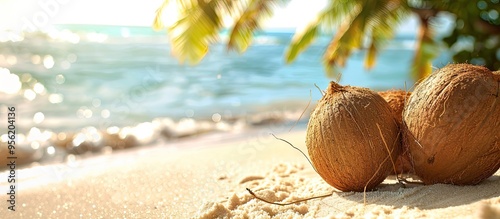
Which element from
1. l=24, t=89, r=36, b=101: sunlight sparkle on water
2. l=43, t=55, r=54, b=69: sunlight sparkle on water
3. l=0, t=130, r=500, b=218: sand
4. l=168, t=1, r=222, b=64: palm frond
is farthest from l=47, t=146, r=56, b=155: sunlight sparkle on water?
l=43, t=55, r=54, b=69: sunlight sparkle on water

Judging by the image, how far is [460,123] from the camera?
240cm

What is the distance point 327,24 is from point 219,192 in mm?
5017

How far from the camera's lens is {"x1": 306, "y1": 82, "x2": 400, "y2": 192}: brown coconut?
2.48 meters

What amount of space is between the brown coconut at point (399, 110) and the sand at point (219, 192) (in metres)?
0.12

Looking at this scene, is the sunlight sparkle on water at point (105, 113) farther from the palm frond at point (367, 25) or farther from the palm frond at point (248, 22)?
the palm frond at point (367, 25)

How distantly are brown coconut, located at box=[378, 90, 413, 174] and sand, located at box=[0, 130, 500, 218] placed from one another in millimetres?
119

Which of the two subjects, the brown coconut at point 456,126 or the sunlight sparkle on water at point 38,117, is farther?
the sunlight sparkle on water at point 38,117

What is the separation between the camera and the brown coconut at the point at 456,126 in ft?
7.88

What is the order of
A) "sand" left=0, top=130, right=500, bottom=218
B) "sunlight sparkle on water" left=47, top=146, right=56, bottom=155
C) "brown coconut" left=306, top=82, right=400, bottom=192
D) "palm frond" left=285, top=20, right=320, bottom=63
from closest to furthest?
"sand" left=0, top=130, right=500, bottom=218 → "brown coconut" left=306, top=82, right=400, bottom=192 → "sunlight sparkle on water" left=47, top=146, right=56, bottom=155 → "palm frond" left=285, top=20, right=320, bottom=63

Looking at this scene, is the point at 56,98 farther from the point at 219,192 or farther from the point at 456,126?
the point at 456,126

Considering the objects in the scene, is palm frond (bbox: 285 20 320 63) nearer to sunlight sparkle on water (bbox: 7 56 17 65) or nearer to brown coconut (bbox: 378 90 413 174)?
brown coconut (bbox: 378 90 413 174)

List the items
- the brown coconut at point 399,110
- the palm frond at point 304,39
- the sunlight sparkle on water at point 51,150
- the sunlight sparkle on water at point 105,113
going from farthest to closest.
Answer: the sunlight sparkle on water at point 105,113, the palm frond at point 304,39, the sunlight sparkle on water at point 51,150, the brown coconut at point 399,110

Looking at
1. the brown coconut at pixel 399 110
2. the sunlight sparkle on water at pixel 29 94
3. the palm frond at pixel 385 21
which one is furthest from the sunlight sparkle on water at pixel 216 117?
the brown coconut at pixel 399 110

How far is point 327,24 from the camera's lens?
7852 millimetres
